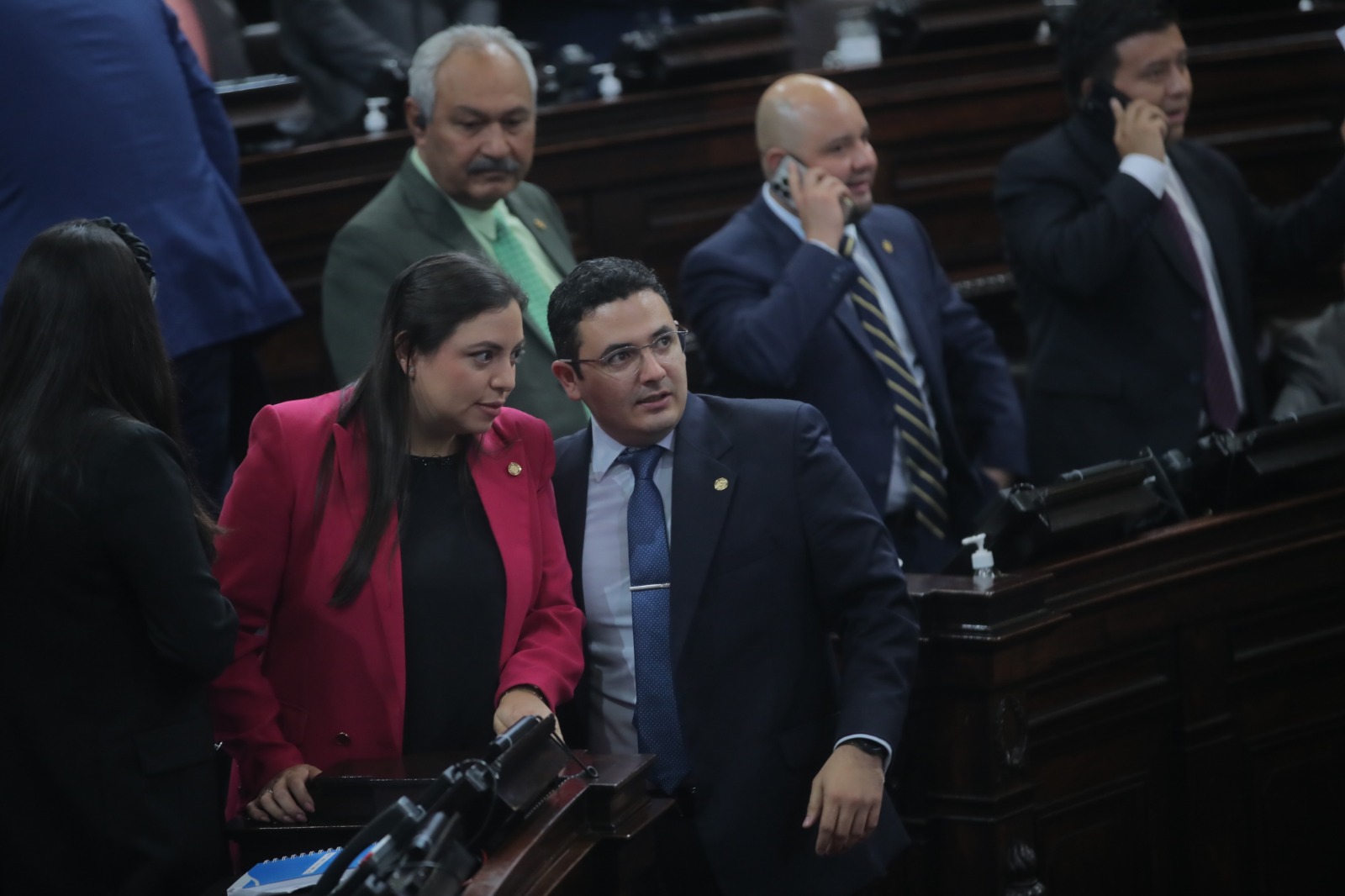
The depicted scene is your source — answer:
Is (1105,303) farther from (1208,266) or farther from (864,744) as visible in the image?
(864,744)

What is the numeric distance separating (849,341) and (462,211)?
0.73 metres

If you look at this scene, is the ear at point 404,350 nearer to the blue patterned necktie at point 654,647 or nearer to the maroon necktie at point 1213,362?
the blue patterned necktie at point 654,647

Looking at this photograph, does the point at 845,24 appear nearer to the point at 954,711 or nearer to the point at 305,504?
the point at 954,711

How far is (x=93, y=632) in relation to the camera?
6.15ft

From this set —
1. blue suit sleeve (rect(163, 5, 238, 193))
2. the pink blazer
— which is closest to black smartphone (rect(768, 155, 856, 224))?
blue suit sleeve (rect(163, 5, 238, 193))

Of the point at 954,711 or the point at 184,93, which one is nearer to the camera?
the point at 954,711

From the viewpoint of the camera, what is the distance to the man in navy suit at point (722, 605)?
7.23ft

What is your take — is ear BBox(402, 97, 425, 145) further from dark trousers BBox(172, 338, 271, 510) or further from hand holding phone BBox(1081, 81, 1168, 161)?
hand holding phone BBox(1081, 81, 1168, 161)

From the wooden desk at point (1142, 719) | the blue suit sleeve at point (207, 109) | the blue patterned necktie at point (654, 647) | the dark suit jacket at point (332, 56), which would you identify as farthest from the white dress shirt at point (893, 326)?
the dark suit jacket at point (332, 56)

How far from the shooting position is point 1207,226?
Result: 341 cm

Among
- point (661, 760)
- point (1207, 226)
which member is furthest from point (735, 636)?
point (1207, 226)

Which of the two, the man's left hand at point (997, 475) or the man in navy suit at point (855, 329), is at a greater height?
the man in navy suit at point (855, 329)

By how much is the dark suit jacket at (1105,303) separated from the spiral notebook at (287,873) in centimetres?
201

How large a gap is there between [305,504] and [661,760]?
22.5 inches
